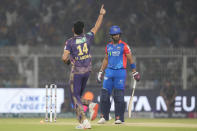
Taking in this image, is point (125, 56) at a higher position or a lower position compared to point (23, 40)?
lower

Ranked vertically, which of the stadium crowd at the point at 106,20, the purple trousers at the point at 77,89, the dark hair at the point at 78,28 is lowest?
the purple trousers at the point at 77,89

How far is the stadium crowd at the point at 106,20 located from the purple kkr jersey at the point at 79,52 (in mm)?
13326

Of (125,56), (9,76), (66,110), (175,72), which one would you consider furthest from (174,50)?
(125,56)

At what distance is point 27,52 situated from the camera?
22.8 m

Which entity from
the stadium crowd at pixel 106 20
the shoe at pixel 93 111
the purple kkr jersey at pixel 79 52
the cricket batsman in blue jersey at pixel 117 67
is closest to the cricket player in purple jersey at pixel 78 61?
the purple kkr jersey at pixel 79 52

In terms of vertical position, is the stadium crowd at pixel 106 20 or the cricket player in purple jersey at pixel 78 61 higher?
the stadium crowd at pixel 106 20

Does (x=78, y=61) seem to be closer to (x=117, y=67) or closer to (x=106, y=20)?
(x=117, y=67)

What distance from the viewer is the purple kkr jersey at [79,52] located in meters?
11.2

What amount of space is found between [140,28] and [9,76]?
781 cm

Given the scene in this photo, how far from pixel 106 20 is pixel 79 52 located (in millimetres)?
14357

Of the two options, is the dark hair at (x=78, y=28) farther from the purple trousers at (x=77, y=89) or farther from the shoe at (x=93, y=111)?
the shoe at (x=93, y=111)

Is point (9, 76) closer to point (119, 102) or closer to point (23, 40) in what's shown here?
point (23, 40)

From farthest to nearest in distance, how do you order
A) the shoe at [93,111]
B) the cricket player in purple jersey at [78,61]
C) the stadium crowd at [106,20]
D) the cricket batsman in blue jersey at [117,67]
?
the stadium crowd at [106,20] < the shoe at [93,111] < the cricket batsman in blue jersey at [117,67] < the cricket player in purple jersey at [78,61]

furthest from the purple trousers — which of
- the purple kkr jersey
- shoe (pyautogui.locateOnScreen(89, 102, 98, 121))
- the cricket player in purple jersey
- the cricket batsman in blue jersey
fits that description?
shoe (pyautogui.locateOnScreen(89, 102, 98, 121))
